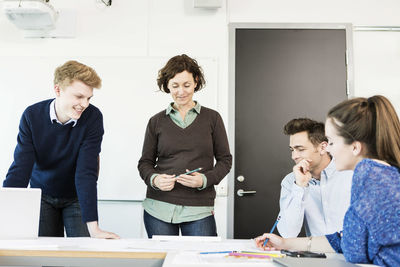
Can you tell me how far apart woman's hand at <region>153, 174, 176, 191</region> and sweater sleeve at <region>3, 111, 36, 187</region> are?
607mm

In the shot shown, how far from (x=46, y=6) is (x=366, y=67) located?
2.46 metres

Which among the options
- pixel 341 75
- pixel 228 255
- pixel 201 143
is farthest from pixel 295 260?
pixel 341 75

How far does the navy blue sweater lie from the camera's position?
1.87 m

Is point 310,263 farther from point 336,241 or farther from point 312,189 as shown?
point 312,189

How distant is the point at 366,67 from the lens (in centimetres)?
314

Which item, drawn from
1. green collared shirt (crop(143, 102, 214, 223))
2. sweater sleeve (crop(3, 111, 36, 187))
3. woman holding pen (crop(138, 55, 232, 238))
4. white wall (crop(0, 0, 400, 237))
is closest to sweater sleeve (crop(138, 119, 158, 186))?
woman holding pen (crop(138, 55, 232, 238))

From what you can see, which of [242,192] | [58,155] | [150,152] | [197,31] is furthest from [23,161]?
[197,31]

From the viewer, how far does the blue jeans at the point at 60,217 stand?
194 cm

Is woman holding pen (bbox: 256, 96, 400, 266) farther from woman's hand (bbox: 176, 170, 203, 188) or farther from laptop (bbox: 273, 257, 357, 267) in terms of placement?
A: woman's hand (bbox: 176, 170, 203, 188)

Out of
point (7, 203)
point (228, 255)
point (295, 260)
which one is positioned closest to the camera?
point (295, 260)

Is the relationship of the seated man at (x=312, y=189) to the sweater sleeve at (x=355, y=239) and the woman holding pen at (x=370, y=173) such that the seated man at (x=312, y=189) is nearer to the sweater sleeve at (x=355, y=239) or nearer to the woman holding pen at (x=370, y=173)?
the woman holding pen at (x=370, y=173)

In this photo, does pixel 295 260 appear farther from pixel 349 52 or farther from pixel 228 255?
pixel 349 52

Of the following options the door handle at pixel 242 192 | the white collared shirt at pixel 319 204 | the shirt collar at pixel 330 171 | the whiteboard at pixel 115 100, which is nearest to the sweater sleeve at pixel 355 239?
the white collared shirt at pixel 319 204

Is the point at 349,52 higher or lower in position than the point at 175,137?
higher
